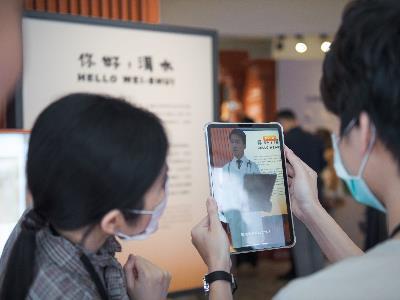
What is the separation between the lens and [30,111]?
94.3 inches

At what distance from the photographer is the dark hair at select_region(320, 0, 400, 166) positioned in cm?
80

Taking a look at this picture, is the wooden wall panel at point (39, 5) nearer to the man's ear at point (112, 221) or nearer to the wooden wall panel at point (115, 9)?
the wooden wall panel at point (115, 9)

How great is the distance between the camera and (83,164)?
0.91 m

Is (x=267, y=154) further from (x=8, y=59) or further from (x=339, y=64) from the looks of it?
(x=8, y=59)

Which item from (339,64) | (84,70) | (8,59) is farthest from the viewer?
(84,70)

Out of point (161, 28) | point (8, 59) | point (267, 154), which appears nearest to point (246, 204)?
point (267, 154)

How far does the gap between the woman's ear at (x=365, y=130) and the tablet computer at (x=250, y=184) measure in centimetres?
44

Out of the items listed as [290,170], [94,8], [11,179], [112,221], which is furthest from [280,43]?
[112,221]

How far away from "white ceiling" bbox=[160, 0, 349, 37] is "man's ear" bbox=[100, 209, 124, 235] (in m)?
3.67

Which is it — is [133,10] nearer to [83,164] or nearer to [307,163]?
[307,163]

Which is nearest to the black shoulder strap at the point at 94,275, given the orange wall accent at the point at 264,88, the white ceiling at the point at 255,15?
the white ceiling at the point at 255,15

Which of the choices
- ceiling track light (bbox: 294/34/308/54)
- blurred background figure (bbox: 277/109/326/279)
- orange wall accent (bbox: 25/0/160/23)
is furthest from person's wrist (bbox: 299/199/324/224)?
ceiling track light (bbox: 294/34/308/54)

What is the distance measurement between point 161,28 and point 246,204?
5.52 ft

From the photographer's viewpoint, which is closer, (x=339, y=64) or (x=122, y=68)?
(x=339, y=64)
